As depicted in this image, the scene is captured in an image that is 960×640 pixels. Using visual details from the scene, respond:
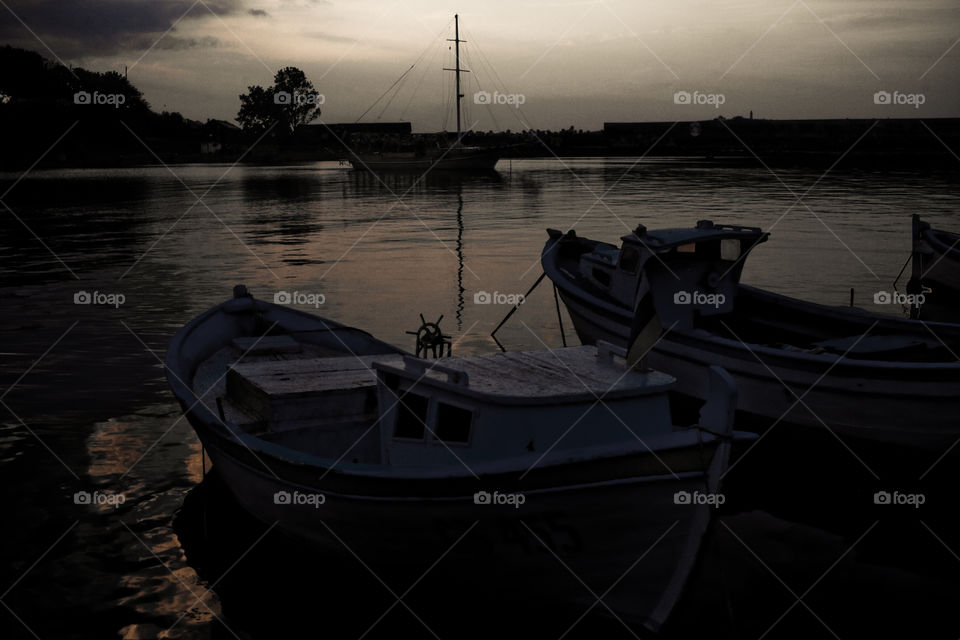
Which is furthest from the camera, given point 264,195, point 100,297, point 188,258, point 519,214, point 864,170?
point 864,170

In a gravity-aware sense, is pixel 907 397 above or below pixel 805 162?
below

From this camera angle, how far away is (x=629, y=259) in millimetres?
18562

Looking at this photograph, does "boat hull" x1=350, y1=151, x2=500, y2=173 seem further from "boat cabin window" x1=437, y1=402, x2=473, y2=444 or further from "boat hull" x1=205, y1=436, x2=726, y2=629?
"boat hull" x1=205, y1=436, x2=726, y2=629

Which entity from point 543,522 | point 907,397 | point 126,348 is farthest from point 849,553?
point 126,348

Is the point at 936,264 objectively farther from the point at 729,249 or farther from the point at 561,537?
the point at 561,537

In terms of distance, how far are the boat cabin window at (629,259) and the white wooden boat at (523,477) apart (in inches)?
334

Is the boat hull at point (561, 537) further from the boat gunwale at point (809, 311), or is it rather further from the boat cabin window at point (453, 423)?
the boat gunwale at point (809, 311)

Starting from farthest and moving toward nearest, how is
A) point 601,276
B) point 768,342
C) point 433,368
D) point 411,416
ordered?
point 601,276 < point 768,342 < point 411,416 < point 433,368

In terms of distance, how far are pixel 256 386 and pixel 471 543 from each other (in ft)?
12.4

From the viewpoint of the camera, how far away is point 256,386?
36.4 feet

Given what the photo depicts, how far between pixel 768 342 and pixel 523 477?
33.9ft

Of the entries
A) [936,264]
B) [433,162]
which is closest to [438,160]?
[433,162]

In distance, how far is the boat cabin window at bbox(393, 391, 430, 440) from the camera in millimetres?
9320

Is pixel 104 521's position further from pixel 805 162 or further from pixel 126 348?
pixel 805 162
